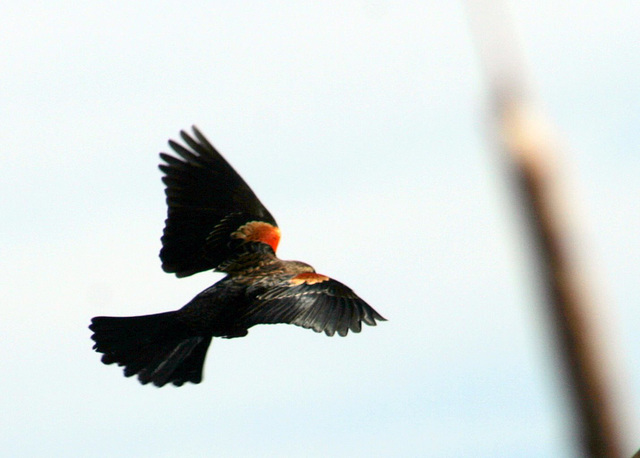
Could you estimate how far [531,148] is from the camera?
93 cm

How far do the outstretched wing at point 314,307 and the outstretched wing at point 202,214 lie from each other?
0.94 metres

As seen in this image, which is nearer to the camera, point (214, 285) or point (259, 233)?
point (214, 285)

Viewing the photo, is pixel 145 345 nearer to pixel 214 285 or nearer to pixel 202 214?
pixel 214 285

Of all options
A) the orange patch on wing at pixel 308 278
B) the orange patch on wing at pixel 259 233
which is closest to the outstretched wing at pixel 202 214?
the orange patch on wing at pixel 259 233

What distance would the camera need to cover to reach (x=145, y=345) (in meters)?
8.56

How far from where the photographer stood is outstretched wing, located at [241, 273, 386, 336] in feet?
25.4

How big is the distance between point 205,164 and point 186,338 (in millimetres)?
1583

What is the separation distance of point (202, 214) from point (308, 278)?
1336mm

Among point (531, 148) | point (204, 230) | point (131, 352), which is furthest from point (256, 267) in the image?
point (531, 148)

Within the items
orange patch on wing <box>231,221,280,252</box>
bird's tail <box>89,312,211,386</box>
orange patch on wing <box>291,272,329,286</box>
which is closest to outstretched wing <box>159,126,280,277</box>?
orange patch on wing <box>231,221,280,252</box>

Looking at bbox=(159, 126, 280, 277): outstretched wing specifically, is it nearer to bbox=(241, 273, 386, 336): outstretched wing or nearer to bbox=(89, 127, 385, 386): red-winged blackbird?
bbox=(89, 127, 385, 386): red-winged blackbird

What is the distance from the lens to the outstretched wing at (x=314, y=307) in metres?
7.75

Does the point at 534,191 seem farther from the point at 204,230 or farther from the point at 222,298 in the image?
the point at 204,230

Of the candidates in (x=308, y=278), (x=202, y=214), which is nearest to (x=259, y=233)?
(x=202, y=214)
